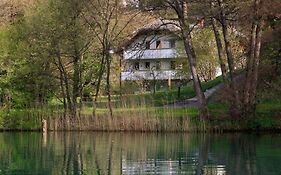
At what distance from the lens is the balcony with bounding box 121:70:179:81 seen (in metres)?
49.8

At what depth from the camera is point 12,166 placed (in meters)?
17.5

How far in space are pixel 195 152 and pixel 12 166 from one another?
648 centimetres

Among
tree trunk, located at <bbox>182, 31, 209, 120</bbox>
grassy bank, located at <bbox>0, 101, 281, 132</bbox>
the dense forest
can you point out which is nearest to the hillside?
the dense forest

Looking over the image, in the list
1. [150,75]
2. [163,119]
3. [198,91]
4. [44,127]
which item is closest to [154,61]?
[150,75]

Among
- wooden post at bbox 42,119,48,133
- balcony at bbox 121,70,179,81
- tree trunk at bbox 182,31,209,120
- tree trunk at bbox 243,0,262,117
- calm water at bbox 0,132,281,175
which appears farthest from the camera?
balcony at bbox 121,70,179,81

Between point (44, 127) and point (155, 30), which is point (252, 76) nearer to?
point (155, 30)

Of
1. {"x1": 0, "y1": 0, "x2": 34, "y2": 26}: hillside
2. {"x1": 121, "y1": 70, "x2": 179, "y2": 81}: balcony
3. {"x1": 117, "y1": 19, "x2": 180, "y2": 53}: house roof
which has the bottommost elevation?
{"x1": 121, "y1": 70, "x2": 179, "y2": 81}: balcony

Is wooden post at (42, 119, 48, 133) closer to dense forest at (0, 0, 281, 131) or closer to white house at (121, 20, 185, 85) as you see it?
dense forest at (0, 0, 281, 131)

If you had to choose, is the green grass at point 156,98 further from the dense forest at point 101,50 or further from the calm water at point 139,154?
the calm water at point 139,154

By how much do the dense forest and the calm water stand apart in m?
3.04

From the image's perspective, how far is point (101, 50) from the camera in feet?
110

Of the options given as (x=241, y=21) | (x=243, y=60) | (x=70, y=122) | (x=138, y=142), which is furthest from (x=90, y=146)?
(x=243, y=60)

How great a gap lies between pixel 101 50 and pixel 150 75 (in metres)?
17.3

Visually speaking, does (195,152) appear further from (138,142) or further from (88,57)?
(88,57)
